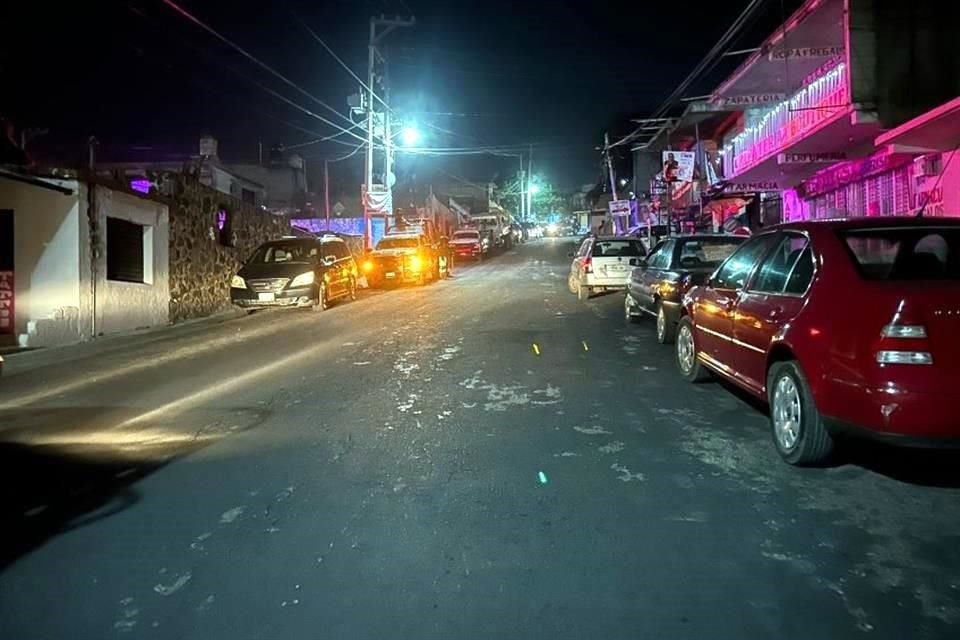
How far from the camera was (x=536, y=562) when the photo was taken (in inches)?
160

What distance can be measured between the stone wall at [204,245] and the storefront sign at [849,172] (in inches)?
559

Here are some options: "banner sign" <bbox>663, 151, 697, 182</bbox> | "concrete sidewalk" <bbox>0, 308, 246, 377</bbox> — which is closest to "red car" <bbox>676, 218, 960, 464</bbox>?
"concrete sidewalk" <bbox>0, 308, 246, 377</bbox>

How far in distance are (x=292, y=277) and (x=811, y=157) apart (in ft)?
36.5

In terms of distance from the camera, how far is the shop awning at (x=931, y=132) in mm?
10266

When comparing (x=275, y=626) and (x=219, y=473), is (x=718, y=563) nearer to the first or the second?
(x=275, y=626)

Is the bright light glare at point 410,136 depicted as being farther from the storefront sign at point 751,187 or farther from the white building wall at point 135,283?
the white building wall at point 135,283

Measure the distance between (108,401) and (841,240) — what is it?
23.0 feet

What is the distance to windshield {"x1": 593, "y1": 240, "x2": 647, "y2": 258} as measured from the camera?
18.8 m

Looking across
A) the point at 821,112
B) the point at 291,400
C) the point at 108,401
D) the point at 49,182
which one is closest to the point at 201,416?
the point at 291,400

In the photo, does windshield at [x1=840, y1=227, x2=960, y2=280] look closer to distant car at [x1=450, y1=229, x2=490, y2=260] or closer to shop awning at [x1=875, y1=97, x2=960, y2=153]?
shop awning at [x1=875, y1=97, x2=960, y2=153]

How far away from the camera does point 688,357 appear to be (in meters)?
8.76

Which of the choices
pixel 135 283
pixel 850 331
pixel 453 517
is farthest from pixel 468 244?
pixel 453 517

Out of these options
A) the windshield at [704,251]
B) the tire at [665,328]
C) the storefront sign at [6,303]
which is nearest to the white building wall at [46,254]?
the storefront sign at [6,303]

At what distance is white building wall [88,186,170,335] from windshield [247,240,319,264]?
2422mm
